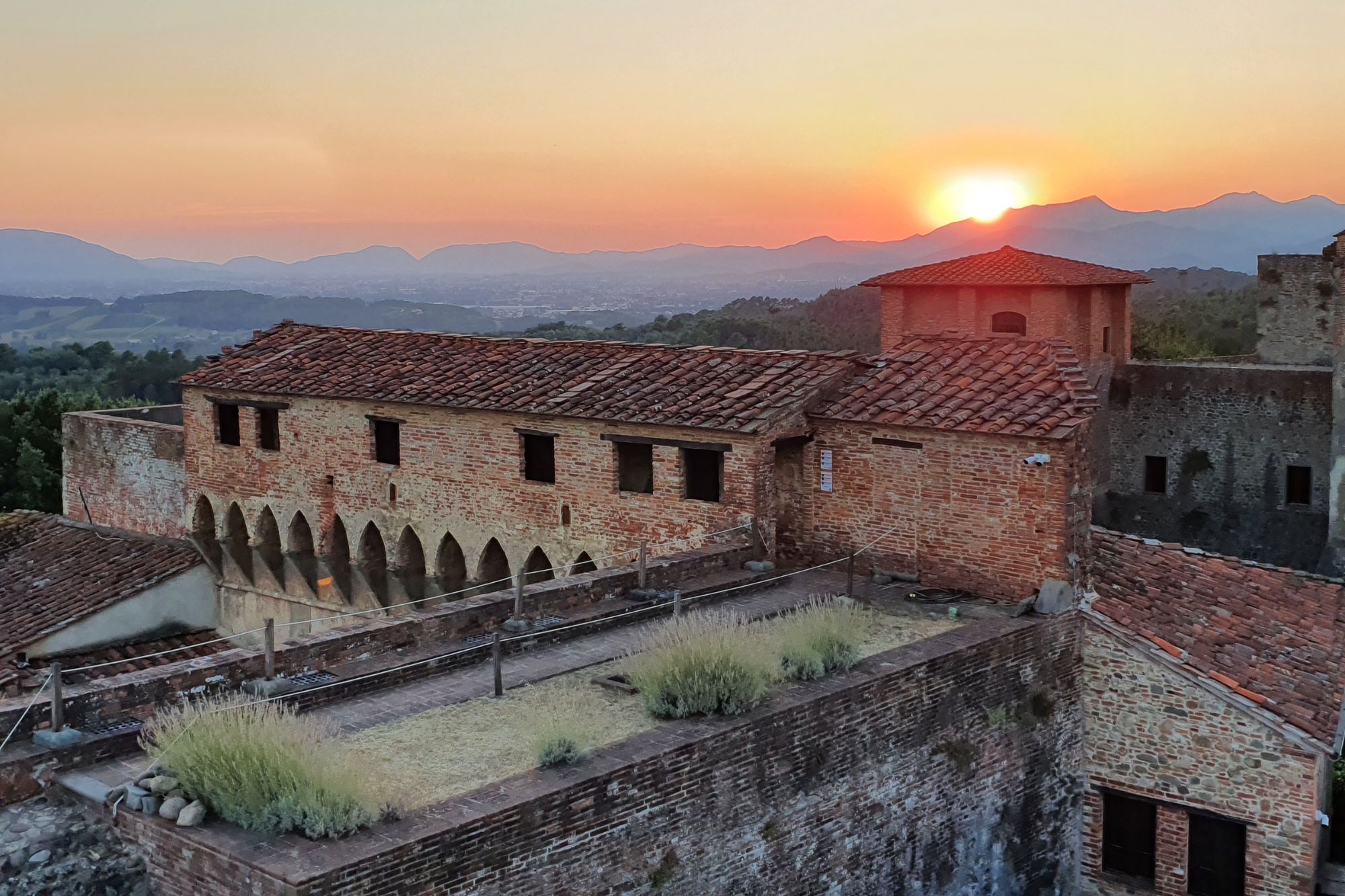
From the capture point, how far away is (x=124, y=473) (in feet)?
78.4

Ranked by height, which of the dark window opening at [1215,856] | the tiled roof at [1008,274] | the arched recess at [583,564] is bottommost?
the dark window opening at [1215,856]

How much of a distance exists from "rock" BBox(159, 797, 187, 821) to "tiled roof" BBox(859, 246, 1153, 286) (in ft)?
91.7

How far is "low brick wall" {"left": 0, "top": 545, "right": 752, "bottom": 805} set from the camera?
371 inches

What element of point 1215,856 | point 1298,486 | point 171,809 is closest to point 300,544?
point 171,809

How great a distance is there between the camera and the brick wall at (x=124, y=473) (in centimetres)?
2267

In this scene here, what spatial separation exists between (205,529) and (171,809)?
14.1 metres

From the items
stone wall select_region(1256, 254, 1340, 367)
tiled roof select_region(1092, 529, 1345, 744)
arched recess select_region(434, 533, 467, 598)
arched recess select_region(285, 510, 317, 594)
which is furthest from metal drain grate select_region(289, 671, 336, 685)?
stone wall select_region(1256, 254, 1340, 367)

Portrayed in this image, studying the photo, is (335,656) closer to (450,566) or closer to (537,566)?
(537,566)

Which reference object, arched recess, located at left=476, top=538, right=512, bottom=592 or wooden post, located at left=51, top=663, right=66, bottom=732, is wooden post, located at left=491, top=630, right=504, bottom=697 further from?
arched recess, located at left=476, top=538, right=512, bottom=592

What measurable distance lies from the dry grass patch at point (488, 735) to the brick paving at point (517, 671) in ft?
0.74

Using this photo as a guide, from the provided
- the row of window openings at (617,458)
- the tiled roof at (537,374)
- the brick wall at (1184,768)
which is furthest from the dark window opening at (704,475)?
the brick wall at (1184,768)

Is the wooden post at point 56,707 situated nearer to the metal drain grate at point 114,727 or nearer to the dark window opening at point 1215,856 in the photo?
the metal drain grate at point 114,727

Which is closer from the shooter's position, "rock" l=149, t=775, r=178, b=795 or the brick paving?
"rock" l=149, t=775, r=178, b=795

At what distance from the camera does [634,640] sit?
12938mm
